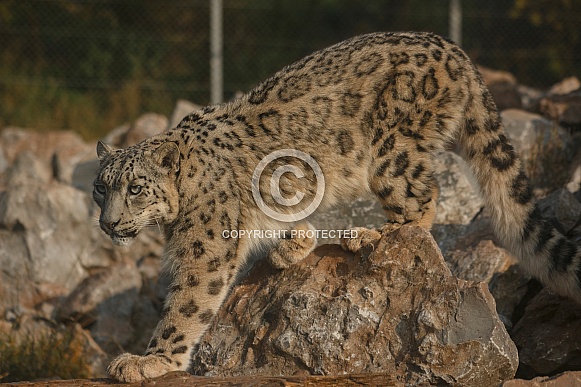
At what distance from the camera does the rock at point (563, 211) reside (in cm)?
762

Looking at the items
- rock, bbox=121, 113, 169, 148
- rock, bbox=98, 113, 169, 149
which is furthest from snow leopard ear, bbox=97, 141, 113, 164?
rock, bbox=98, 113, 169, 149

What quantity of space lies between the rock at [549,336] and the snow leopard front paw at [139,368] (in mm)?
2631

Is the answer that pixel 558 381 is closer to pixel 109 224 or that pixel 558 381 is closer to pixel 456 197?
pixel 109 224

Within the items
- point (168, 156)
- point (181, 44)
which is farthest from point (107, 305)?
point (181, 44)

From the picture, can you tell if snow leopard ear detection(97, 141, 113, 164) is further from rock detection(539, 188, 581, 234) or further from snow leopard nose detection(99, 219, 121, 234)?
rock detection(539, 188, 581, 234)

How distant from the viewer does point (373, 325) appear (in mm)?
5785

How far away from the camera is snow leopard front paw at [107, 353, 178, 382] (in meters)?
5.94

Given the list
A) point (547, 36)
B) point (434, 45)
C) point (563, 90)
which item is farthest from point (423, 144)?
point (547, 36)

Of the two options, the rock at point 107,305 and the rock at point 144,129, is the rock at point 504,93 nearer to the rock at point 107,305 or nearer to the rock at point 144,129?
the rock at point 144,129

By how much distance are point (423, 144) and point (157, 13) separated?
43.0ft

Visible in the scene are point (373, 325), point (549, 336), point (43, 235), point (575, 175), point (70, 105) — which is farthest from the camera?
point (70, 105)

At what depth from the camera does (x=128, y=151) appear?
21.5ft

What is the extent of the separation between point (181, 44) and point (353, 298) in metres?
12.9

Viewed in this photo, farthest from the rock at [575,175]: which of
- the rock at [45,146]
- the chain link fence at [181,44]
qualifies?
the rock at [45,146]
